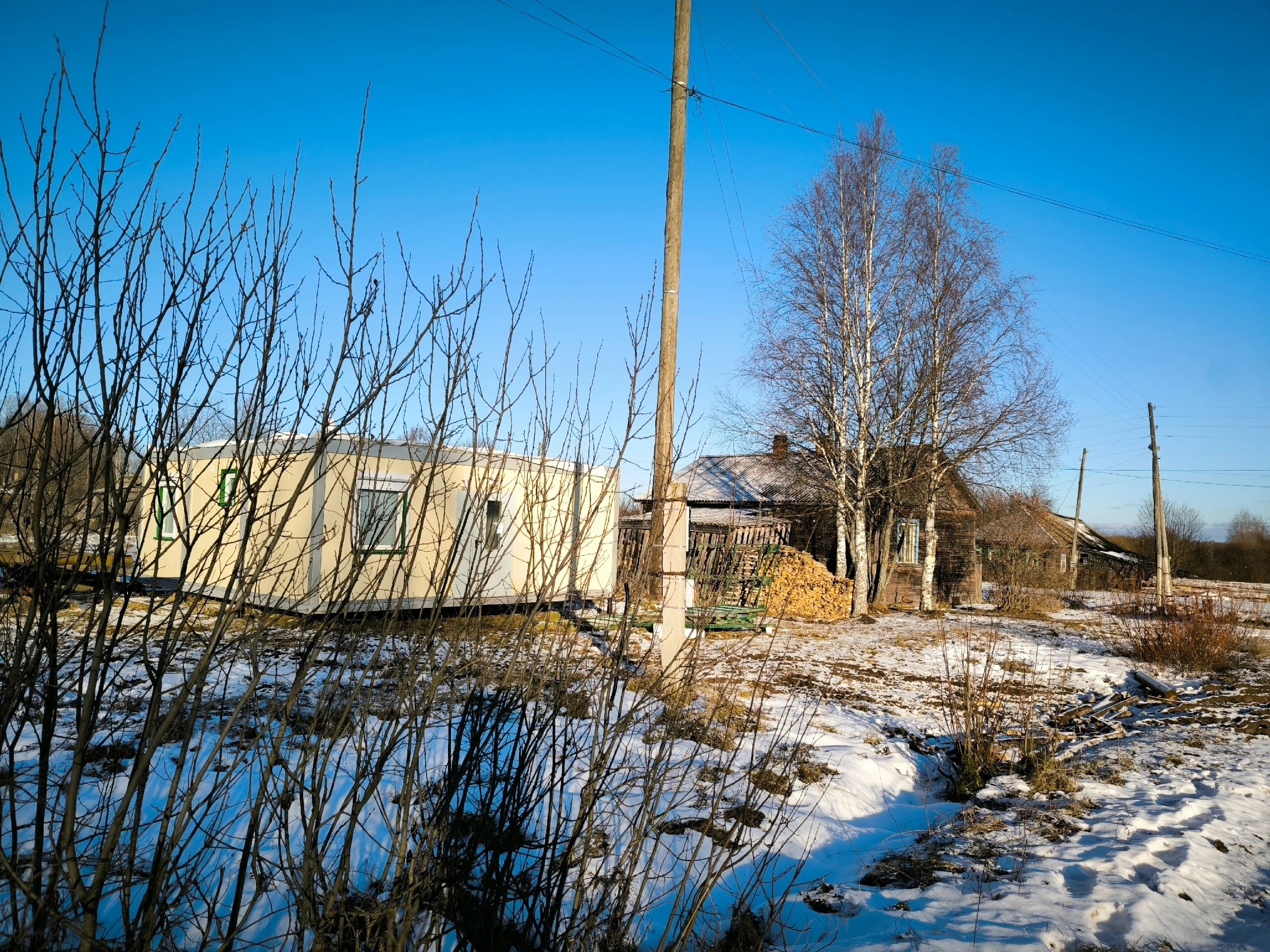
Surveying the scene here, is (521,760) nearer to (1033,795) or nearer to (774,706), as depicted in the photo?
(1033,795)

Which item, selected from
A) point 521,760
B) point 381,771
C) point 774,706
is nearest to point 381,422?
point 381,771

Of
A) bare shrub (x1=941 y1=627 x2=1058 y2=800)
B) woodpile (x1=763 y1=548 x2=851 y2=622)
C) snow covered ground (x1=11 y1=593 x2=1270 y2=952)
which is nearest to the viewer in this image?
snow covered ground (x1=11 y1=593 x2=1270 y2=952)

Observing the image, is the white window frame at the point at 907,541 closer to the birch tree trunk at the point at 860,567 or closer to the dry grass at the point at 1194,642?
the birch tree trunk at the point at 860,567

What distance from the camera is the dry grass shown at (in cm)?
940

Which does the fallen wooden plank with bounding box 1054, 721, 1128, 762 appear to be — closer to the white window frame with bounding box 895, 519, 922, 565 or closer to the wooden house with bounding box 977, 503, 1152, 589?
the wooden house with bounding box 977, 503, 1152, 589

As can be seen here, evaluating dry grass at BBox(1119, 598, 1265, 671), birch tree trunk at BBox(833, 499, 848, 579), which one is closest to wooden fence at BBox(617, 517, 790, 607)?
birch tree trunk at BBox(833, 499, 848, 579)

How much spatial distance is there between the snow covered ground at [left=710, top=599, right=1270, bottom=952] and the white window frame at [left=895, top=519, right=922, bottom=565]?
10.5m

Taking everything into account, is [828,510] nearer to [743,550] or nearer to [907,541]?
[907,541]

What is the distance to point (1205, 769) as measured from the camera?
5.30m

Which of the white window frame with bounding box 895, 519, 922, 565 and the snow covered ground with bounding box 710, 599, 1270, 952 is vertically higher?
the white window frame with bounding box 895, 519, 922, 565

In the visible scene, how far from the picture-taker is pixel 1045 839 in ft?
A: 13.6

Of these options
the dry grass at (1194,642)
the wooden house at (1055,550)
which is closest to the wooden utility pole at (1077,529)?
the wooden house at (1055,550)

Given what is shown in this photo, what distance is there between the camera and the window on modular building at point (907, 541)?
18281mm

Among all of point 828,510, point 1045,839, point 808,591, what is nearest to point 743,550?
point 808,591
